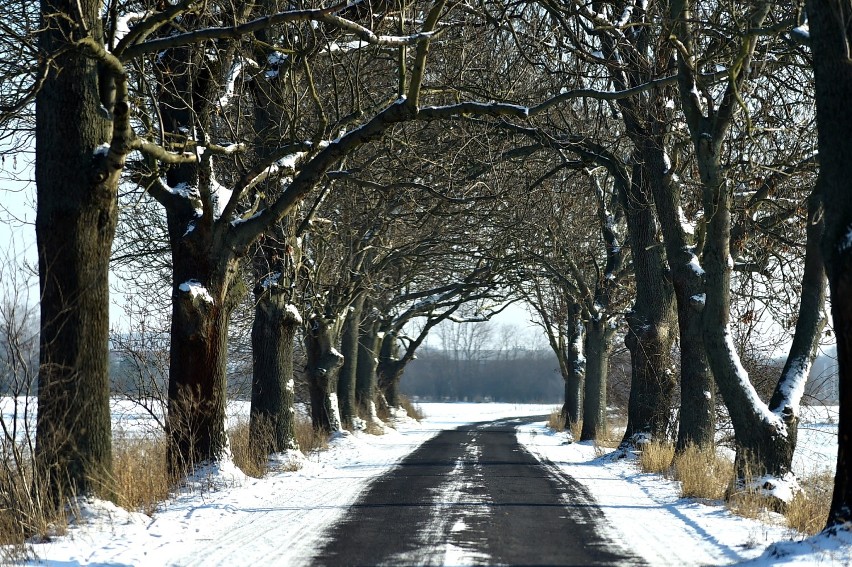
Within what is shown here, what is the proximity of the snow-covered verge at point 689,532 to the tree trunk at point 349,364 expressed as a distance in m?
13.3

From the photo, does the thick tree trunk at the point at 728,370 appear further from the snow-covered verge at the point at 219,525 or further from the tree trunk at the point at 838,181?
the snow-covered verge at the point at 219,525

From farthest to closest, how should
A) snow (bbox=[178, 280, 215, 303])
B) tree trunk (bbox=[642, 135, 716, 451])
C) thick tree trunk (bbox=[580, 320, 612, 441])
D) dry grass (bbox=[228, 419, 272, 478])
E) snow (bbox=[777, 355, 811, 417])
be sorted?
thick tree trunk (bbox=[580, 320, 612, 441])
tree trunk (bbox=[642, 135, 716, 451])
dry grass (bbox=[228, 419, 272, 478])
snow (bbox=[178, 280, 215, 303])
snow (bbox=[777, 355, 811, 417])

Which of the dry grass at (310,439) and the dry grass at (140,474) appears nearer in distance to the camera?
the dry grass at (140,474)

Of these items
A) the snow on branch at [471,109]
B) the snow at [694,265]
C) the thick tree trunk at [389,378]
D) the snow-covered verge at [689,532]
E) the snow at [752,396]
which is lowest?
the snow-covered verge at [689,532]

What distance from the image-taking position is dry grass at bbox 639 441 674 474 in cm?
1398

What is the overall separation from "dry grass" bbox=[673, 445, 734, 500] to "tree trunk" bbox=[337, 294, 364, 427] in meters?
14.2

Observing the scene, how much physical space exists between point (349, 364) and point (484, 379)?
115526mm

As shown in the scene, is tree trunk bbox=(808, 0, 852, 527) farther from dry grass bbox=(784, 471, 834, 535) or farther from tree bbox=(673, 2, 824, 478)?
tree bbox=(673, 2, 824, 478)

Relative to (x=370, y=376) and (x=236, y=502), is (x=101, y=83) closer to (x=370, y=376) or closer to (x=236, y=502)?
(x=236, y=502)

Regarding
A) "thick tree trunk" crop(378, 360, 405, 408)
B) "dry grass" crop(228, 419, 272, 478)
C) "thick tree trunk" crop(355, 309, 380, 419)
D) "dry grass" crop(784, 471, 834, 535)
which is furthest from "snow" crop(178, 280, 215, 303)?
"thick tree trunk" crop(378, 360, 405, 408)

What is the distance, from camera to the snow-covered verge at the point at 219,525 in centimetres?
682

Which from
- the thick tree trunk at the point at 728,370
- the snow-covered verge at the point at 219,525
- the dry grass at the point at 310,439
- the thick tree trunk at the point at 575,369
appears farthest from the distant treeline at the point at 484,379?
the thick tree trunk at the point at 728,370

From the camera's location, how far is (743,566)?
6492 millimetres

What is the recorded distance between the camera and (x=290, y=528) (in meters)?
8.35
